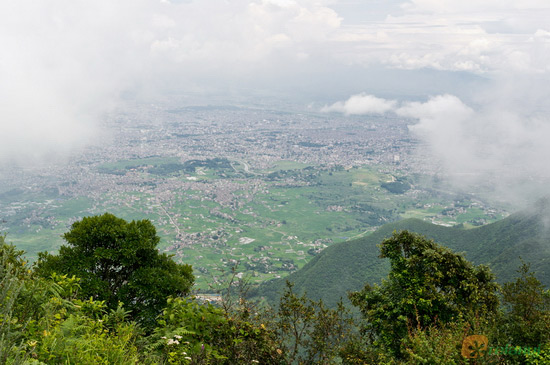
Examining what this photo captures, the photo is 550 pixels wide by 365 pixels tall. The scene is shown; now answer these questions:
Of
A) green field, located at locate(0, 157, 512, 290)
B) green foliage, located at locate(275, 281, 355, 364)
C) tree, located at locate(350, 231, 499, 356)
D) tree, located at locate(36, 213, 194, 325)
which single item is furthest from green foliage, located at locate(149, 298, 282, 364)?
green field, located at locate(0, 157, 512, 290)

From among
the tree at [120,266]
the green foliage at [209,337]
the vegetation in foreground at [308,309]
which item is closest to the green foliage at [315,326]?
the vegetation in foreground at [308,309]

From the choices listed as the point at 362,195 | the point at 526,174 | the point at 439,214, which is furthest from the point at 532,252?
the point at 526,174

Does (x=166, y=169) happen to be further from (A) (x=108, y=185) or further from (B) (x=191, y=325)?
(B) (x=191, y=325)

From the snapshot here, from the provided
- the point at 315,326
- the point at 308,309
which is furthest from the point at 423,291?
the point at 308,309

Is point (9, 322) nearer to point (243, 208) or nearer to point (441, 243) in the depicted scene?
point (441, 243)

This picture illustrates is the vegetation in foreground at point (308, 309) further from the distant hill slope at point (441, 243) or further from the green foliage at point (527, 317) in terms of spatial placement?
the distant hill slope at point (441, 243)

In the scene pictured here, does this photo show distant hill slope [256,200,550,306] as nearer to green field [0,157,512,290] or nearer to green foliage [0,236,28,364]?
green field [0,157,512,290]
